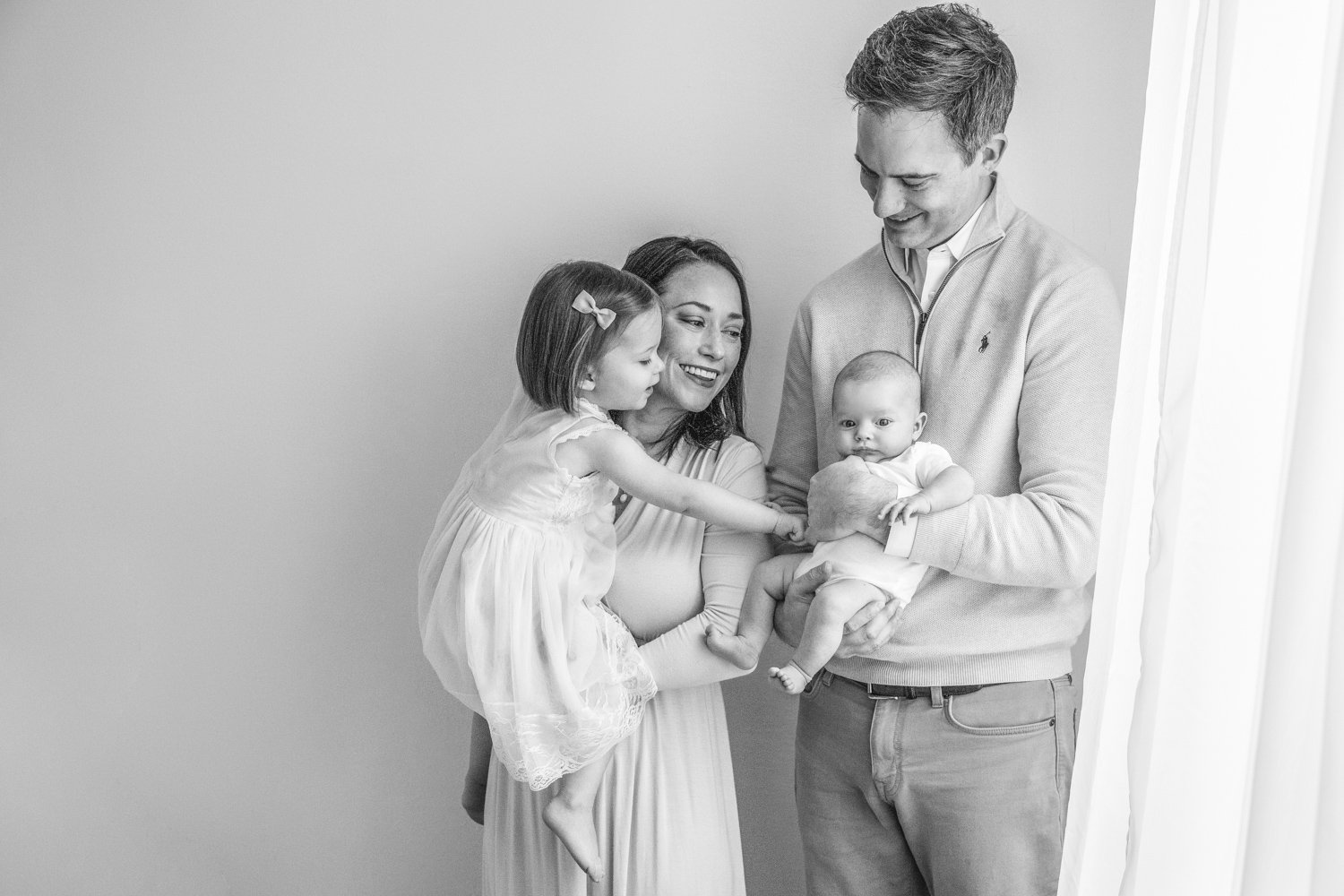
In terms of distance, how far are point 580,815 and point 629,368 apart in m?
0.71

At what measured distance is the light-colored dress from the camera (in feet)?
5.88

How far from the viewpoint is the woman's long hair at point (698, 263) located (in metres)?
1.97

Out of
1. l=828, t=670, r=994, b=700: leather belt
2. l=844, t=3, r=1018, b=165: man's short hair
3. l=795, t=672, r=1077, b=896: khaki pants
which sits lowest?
l=795, t=672, r=1077, b=896: khaki pants

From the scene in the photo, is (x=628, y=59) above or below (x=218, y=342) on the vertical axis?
above

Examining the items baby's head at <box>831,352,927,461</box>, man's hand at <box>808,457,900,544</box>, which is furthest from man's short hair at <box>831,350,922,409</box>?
man's hand at <box>808,457,900,544</box>

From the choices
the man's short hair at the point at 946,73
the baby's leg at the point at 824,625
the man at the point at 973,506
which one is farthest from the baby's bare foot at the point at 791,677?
the man's short hair at the point at 946,73

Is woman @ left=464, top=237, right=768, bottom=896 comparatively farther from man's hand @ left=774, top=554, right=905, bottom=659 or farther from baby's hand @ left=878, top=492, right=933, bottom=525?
baby's hand @ left=878, top=492, right=933, bottom=525

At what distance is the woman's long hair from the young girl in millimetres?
141

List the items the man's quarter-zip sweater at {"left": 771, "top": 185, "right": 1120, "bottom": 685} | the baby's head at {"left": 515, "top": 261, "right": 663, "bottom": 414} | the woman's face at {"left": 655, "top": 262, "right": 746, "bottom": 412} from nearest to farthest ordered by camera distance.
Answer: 1. the man's quarter-zip sweater at {"left": 771, "top": 185, "right": 1120, "bottom": 685}
2. the baby's head at {"left": 515, "top": 261, "right": 663, "bottom": 414}
3. the woman's face at {"left": 655, "top": 262, "right": 746, "bottom": 412}

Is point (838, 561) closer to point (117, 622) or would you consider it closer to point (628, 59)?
point (628, 59)

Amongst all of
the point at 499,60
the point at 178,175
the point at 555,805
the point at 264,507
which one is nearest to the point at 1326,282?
the point at 555,805

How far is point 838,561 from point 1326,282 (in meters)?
0.91

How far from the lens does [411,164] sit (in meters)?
2.33

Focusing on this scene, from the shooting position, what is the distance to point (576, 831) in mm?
1736
